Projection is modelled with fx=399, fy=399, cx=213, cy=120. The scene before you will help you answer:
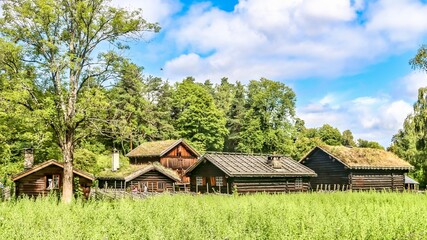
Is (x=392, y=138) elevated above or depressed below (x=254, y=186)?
A: above

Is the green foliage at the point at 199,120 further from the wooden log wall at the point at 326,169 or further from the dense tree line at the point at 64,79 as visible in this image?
the dense tree line at the point at 64,79

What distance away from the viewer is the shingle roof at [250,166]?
112ft

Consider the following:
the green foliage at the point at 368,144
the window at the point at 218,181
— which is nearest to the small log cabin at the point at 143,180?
the window at the point at 218,181

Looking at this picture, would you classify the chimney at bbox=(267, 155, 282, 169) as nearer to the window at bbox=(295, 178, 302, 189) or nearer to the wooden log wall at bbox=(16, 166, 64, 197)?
the window at bbox=(295, 178, 302, 189)

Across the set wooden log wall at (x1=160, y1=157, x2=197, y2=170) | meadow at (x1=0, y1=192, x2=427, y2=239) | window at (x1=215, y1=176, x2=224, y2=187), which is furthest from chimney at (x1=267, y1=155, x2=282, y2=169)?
meadow at (x1=0, y1=192, x2=427, y2=239)

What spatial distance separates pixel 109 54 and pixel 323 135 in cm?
6752

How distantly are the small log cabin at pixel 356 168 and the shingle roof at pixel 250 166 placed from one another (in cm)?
499

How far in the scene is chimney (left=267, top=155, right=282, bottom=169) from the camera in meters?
37.1

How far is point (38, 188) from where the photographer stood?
31906 mm

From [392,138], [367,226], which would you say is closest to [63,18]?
[367,226]

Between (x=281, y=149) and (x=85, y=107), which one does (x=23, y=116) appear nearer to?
(x=85, y=107)

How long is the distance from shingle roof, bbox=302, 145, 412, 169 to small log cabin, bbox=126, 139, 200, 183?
19527 mm

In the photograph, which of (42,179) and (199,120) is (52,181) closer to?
(42,179)

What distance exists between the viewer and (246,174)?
33875 mm
